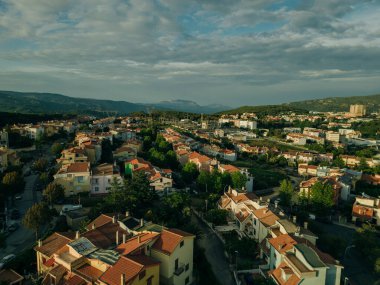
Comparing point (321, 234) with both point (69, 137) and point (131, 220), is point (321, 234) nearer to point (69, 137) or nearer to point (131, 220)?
point (131, 220)

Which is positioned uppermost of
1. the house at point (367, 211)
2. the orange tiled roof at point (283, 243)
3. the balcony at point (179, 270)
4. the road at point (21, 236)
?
the balcony at point (179, 270)

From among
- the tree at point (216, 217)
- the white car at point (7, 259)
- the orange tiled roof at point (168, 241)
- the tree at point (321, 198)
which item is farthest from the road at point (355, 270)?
the white car at point (7, 259)

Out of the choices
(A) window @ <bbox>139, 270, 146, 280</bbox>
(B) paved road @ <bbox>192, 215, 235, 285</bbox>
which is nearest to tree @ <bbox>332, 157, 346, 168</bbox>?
(B) paved road @ <bbox>192, 215, 235, 285</bbox>

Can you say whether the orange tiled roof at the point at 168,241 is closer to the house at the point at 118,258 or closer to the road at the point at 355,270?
the house at the point at 118,258

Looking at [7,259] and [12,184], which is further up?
[12,184]

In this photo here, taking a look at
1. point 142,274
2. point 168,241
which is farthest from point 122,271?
point 168,241

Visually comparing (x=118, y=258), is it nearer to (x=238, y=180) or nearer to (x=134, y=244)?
(x=134, y=244)

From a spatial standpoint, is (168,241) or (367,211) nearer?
(168,241)

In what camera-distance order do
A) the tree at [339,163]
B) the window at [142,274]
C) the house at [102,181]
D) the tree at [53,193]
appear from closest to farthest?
the window at [142,274], the tree at [53,193], the house at [102,181], the tree at [339,163]
